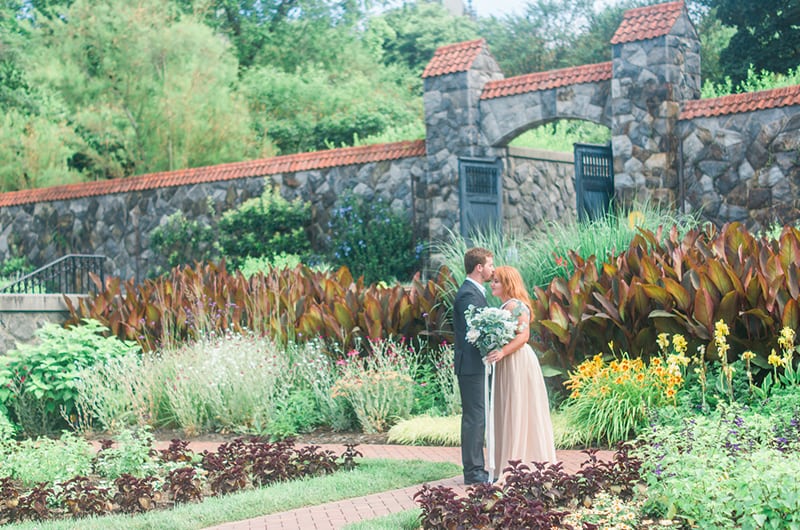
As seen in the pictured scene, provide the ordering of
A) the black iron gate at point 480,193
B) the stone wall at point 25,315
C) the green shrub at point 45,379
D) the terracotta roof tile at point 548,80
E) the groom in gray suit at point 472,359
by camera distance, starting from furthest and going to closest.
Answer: the black iron gate at point 480,193 < the terracotta roof tile at point 548,80 < the stone wall at point 25,315 < the green shrub at point 45,379 < the groom in gray suit at point 472,359

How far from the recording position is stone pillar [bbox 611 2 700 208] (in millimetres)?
15273

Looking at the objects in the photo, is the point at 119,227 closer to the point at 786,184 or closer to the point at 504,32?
the point at 786,184

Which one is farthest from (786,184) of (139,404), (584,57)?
(584,57)

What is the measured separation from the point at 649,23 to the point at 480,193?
371 centimetres

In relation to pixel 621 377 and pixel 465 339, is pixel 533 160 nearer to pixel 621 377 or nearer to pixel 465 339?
pixel 621 377

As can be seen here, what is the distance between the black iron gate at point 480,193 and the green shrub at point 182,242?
600 centimetres

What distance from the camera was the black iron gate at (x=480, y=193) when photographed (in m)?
16.2

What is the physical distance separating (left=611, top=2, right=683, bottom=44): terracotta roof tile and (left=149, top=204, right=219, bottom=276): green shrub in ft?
29.3

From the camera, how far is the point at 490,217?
16.7 m

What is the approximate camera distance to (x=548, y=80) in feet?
54.0

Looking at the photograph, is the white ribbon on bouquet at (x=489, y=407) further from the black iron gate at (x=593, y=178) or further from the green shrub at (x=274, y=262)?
the green shrub at (x=274, y=262)

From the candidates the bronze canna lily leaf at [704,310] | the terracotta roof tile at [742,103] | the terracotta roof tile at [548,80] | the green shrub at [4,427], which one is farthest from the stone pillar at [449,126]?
the bronze canna lily leaf at [704,310]

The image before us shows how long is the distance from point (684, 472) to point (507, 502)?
92 cm

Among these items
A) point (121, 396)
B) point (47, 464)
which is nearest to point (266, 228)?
point (121, 396)
